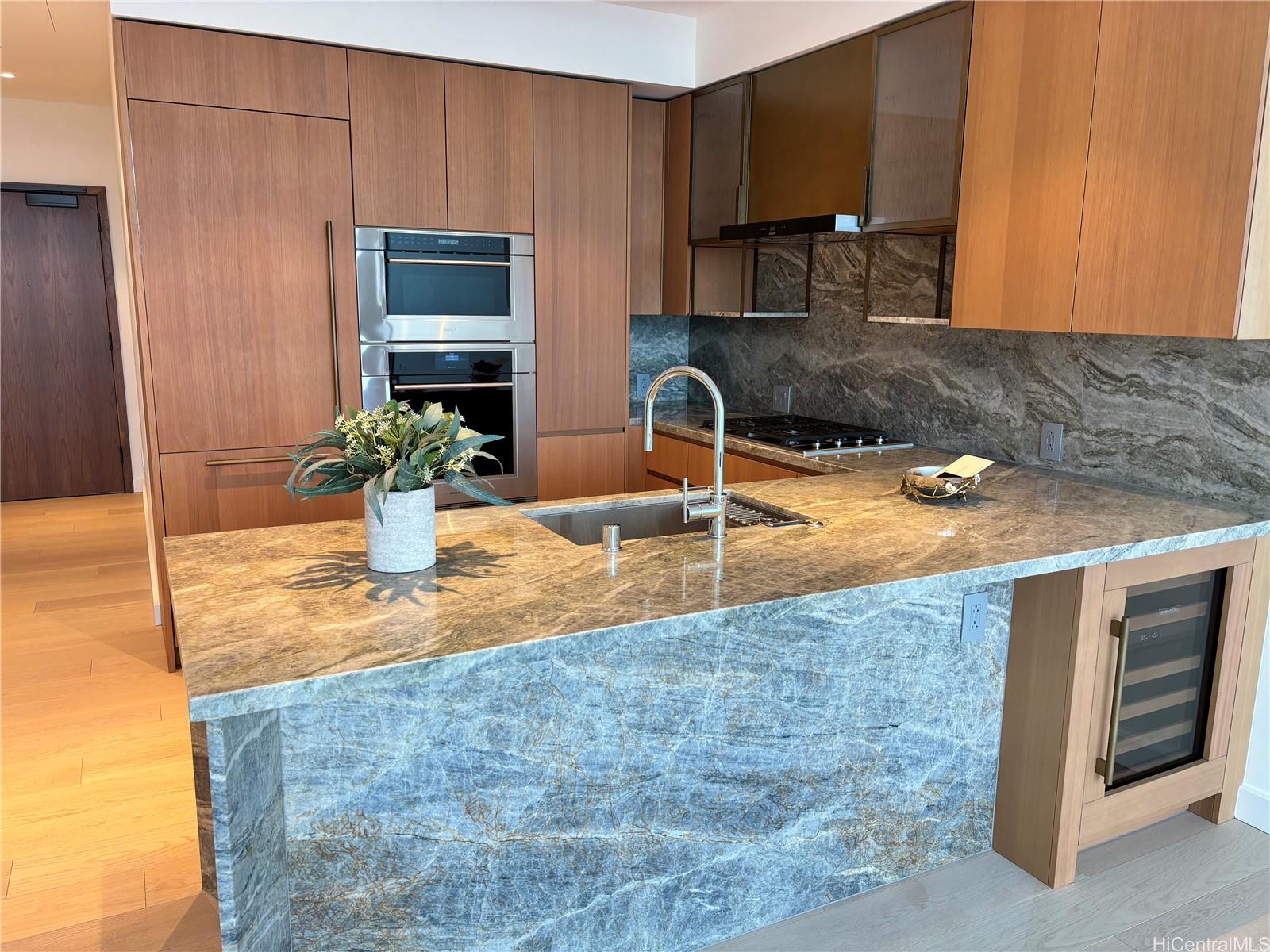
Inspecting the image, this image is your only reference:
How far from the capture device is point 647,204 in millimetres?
4309

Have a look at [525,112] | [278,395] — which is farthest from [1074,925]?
[525,112]

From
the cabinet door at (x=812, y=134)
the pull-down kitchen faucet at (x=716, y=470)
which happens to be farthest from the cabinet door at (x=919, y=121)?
the pull-down kitchen faucet at (x=716, y=470)

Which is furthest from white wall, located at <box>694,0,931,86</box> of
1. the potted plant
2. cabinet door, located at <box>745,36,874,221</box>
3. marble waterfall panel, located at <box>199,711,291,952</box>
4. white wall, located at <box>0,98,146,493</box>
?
white wall, located at <box>0,98,146,493</box>

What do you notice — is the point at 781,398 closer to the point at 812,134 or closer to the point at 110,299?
the point at 812,134

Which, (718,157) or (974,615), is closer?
(974,615)

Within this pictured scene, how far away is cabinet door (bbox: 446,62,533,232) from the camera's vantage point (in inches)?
140

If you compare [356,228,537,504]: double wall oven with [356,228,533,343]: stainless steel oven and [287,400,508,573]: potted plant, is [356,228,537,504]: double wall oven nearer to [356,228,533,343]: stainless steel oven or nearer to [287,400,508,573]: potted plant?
[356,228,533,343]: stainless steel oven

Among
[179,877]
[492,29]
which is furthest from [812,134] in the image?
[179,877]

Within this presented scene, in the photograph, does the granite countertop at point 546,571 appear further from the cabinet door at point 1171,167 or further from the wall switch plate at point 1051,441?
the cabinet door at point 1171,167

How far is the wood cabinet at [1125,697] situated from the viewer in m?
2.27

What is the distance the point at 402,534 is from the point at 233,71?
2224mm

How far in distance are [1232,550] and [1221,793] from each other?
74cm

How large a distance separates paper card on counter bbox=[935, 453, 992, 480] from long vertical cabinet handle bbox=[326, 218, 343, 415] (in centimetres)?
216

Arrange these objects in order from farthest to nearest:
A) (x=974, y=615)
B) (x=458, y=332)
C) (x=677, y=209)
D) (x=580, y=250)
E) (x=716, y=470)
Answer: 1. (x=677, y=209)
2. (x=580, y=250)
3. (x=458, y=332)
4. (x=974, y=615)
5. (x=716, y=470)
